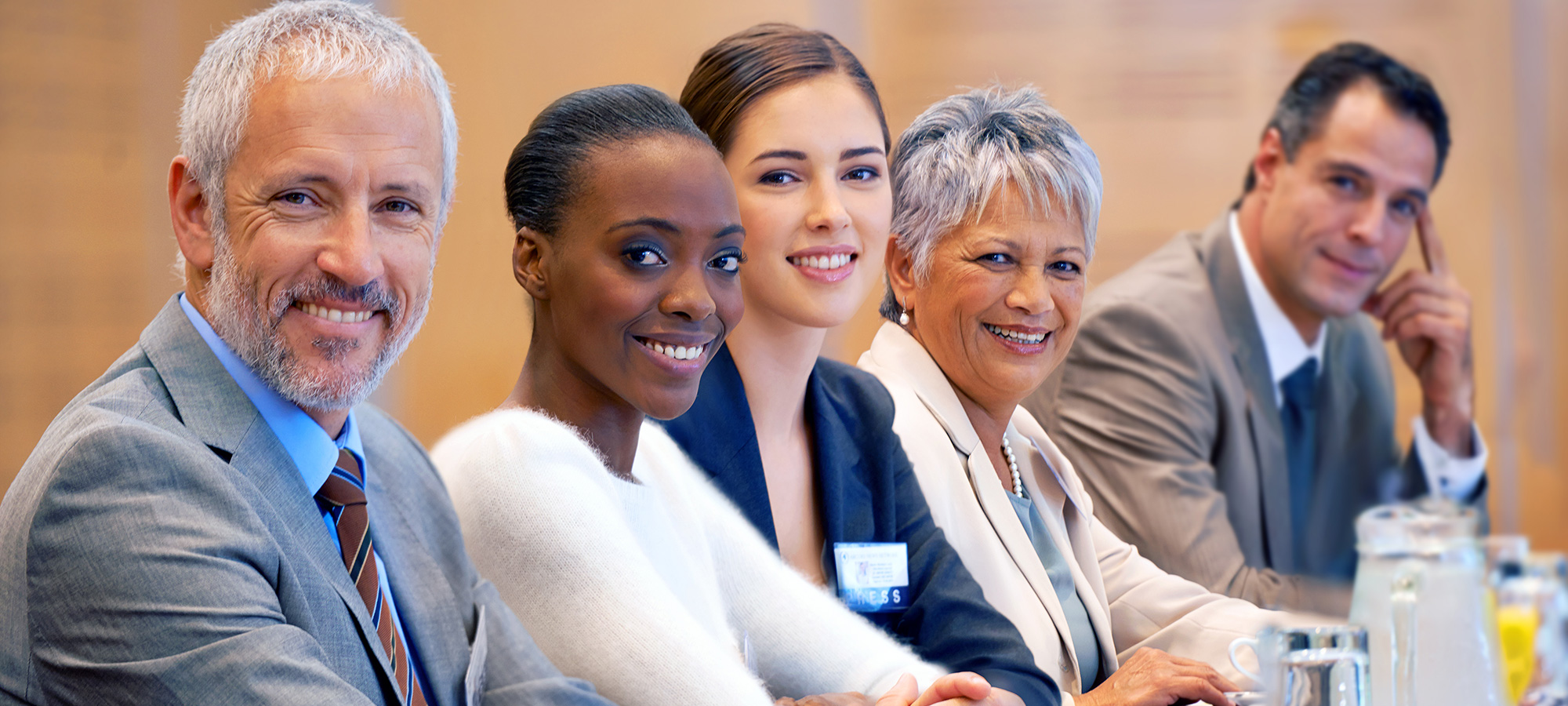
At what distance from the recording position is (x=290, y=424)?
1099 mm

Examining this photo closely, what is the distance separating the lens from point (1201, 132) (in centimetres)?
210

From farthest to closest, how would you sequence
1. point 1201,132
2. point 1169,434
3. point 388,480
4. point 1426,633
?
point 1201,132 → point 1169,434 → point 1426,633 → point 388,480

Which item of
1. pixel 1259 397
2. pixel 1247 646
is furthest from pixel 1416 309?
pixel 1247 646

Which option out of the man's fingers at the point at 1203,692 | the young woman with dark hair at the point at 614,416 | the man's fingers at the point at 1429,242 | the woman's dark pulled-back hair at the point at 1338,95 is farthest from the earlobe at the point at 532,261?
the man's fingers at the point at 1429,242

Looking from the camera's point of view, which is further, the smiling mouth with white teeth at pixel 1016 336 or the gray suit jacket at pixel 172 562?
the smiling mouth with white teeth at pixel 1016 336

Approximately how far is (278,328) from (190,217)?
5.3 inches

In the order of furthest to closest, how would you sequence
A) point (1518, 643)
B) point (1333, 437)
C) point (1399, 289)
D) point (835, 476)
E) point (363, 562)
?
point (1399, 289)
point (1333, 437)
point (1518, 643)
point (835, 476)
point (363, 562)

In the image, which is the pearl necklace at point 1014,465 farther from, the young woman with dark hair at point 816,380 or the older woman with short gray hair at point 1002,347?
the young woman with dark hair at point 816,380

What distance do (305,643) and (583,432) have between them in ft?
0.93

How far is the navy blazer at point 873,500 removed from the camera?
1198 mm

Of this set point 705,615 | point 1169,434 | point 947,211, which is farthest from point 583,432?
point 1169,434

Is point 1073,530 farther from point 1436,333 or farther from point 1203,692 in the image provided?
point 1436,333

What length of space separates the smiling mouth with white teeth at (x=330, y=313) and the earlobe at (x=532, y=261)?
0.15 m

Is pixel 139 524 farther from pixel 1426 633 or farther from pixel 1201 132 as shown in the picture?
pixel 1201 132
